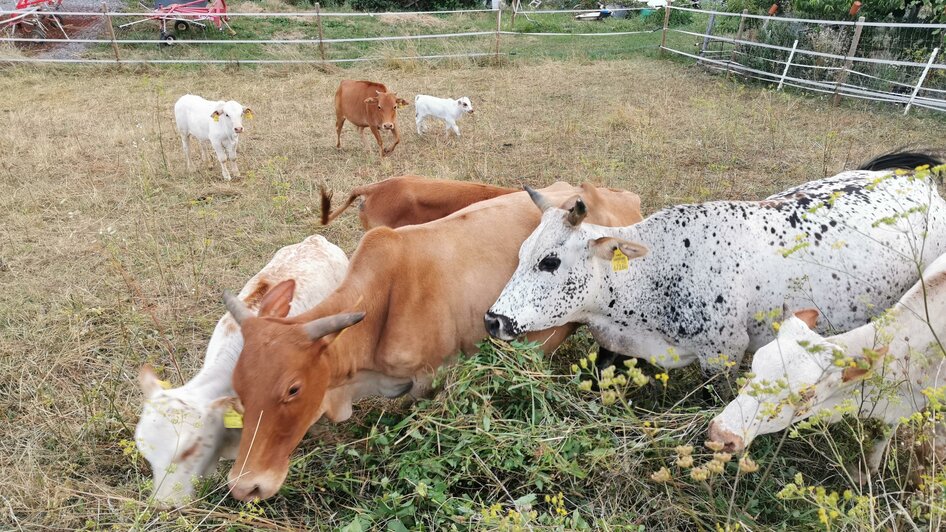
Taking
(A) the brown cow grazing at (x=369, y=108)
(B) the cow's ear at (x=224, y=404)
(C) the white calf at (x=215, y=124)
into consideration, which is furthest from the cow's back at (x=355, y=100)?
(B) the cow's ear at (x=224, y=404)

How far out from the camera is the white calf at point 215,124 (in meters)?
8.45

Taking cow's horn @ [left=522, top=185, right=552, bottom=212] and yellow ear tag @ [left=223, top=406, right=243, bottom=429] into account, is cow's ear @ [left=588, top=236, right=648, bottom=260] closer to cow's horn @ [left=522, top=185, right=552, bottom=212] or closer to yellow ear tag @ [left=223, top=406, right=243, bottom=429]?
cow's horn @ [left=522, top=185, right=552, bottom=212]

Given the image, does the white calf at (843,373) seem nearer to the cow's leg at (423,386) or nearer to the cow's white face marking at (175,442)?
the cow's leg at (423,386)

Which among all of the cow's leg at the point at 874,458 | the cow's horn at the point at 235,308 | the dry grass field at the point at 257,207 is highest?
the cow's horn at the point at 235,308

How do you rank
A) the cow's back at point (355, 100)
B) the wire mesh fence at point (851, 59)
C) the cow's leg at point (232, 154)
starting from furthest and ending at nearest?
the wire mesh fence at point (851, 59) < the cow's back at point (355, 100) < the cow's leg at point (232, 154)

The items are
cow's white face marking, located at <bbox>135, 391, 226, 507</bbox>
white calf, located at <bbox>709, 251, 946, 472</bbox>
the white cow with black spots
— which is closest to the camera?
white calf, located at <bbox>709, 251, 946, 472</bbox>

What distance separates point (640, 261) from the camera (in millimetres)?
3996

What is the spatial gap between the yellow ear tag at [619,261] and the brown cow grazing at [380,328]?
21.4 inches

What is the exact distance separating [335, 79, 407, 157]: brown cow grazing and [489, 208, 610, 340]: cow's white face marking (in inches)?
241

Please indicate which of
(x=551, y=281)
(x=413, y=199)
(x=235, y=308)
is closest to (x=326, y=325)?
(x=235, y=308)

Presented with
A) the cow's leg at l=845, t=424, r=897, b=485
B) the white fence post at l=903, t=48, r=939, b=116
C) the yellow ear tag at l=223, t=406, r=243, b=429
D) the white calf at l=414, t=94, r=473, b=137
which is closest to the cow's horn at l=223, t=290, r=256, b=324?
the yellow ear tag at l=223, t=406, r=243, b=429

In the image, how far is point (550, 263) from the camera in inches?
148

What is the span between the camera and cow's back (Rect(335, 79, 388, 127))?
33.1ft

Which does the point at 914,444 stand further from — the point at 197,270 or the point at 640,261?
the point at 197,270
